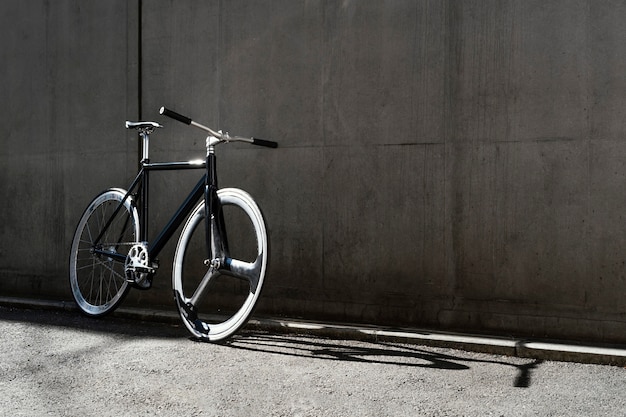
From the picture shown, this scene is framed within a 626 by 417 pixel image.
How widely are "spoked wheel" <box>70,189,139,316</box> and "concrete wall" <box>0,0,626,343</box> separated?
23cm

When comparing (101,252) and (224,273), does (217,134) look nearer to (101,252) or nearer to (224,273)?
(224,273)

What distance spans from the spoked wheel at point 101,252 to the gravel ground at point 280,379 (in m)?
0.93

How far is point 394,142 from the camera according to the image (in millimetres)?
5211

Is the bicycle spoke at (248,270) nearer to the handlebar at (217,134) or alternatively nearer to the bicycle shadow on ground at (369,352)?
the bicycle shadow on ground at (369,352)

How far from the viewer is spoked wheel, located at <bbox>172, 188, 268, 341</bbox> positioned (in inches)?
181

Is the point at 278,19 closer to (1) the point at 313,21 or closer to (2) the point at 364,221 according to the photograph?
(1) the point at 313,21

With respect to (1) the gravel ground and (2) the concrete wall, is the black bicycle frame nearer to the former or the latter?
(2) the concrete wall

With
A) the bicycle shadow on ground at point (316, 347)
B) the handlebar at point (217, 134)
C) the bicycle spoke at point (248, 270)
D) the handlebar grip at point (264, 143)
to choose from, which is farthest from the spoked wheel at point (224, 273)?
the handlebar grip at point (264, 143)

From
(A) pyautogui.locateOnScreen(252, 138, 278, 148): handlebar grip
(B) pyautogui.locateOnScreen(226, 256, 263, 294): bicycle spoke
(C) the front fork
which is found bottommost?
(B) pyautogui.locateOnScreen(226, 256, 263, 294): bicycle spoke

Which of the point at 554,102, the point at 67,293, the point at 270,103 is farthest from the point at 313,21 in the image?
the point at 67,293

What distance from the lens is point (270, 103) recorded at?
5.67 meters

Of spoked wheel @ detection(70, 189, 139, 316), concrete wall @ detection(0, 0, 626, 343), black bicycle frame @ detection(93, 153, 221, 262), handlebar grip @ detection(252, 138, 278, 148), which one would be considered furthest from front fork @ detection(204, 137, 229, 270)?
spoked wheel @ detection(70, 189, 139, 316)

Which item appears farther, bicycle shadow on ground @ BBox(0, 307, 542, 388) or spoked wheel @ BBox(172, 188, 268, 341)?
spoked wheel @ BBox(172, 188, 268, 341)

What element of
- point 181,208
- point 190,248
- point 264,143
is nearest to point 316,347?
point 181,208
